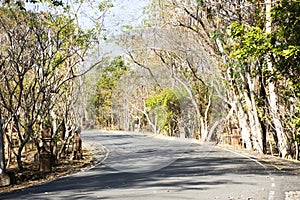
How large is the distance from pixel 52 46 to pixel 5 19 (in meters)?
2.54

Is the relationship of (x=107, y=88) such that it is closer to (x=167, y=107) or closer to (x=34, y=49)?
(x=167, y=107)

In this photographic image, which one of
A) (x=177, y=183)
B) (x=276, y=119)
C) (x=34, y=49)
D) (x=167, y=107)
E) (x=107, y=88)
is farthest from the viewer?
(x=107, y=88)

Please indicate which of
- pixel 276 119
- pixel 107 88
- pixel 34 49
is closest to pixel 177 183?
pixel 34 49

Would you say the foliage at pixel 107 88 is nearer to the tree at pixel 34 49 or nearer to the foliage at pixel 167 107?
the foliage at pixel 167 107

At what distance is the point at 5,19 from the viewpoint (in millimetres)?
16531

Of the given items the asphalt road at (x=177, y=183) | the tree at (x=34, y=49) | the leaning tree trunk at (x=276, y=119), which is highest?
the tree at (x=34, y=49)

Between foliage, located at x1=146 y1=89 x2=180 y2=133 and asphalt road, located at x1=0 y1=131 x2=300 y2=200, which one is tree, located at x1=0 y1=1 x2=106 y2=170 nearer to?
asphalt road, located at x1=0 y1=131 x2=300 y2=200

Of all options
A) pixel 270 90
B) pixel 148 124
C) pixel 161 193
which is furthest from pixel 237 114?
pixel 148 124

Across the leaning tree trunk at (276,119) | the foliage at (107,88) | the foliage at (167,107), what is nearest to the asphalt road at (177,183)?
the leaning tree trunk at (276,119)

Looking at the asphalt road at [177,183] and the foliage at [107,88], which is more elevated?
the foliage at [107,88]

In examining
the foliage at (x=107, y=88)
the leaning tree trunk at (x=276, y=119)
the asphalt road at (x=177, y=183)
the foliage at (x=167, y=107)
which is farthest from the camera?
the foliage at (x=167, y=107)

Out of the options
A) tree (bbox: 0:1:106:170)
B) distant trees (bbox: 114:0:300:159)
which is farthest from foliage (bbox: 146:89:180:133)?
tree (bbox: 0:1:106:170)

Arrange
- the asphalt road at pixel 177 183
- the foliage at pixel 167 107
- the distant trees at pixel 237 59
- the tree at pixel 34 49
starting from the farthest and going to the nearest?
1. the foliage at pixel 167 107
2. the tree at pixel 34 49
3. the distant trees at pixel 237 59
4. the asphalt road at pixel 177 183

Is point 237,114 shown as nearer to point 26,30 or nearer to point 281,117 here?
point 281,117
